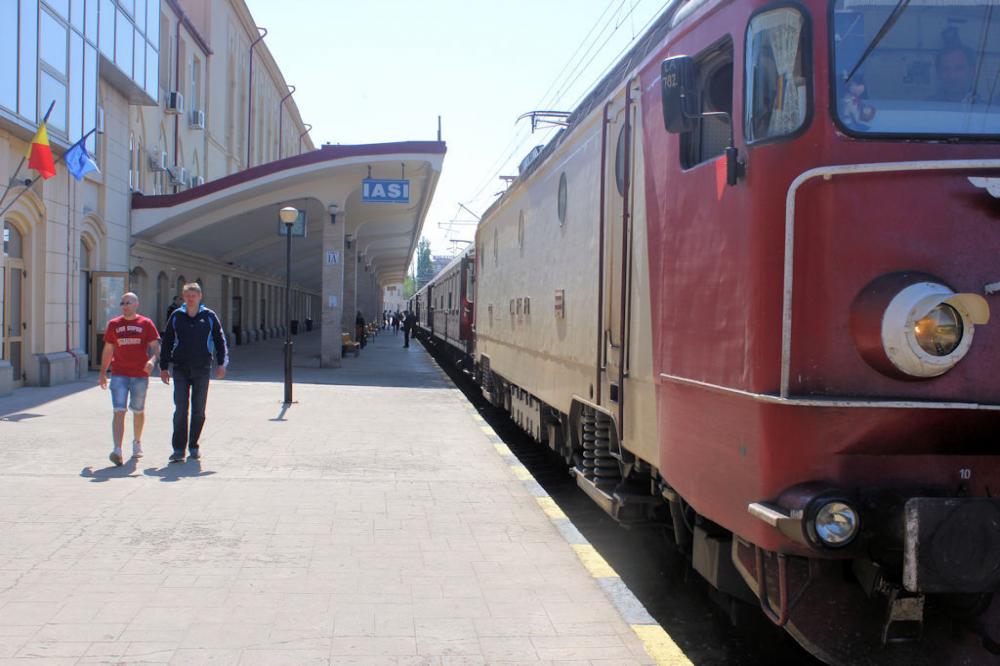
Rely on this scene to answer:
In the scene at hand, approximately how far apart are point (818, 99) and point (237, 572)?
13.4 feet

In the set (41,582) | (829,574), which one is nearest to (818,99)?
(829,574)

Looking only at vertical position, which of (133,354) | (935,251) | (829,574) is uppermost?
(935,251)

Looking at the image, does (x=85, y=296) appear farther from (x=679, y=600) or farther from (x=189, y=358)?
(x=679, y=600)

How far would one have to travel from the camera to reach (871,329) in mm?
3465

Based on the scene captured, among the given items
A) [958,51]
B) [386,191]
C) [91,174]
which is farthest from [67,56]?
[958,51]

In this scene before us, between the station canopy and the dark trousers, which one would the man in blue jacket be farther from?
the station canopy

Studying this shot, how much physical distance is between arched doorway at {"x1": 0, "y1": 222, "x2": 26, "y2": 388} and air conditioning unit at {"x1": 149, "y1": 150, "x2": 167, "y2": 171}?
8.92 meters

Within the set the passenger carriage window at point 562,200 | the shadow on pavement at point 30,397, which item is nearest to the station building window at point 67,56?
the shadow on pavement at point 30,397

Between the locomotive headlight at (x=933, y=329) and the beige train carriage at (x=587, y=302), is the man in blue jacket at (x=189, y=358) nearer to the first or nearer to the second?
the beige train carriage at (x=587, y=302)

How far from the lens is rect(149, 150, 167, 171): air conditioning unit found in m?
23.3

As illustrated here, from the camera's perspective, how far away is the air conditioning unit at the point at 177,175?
25183 millimetres

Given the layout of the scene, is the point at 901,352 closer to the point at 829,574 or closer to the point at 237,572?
the point at 829,574

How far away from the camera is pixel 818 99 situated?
143 inches

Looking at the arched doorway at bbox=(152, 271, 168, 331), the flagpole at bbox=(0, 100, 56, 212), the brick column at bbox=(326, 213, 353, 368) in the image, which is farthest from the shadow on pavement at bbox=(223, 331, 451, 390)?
the flagpole at bbox=(0, 100, 56, 212)
